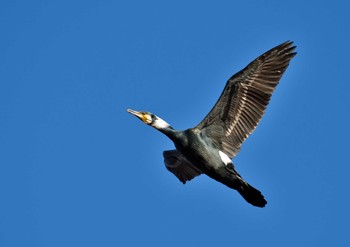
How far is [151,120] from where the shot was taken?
12.9 m

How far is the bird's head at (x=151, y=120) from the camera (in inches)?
500

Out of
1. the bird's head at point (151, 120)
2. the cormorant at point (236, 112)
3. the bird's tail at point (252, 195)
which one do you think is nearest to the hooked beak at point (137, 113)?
the bird's head at point (151, 120)

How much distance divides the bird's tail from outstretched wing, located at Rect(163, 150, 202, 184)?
2697 mm

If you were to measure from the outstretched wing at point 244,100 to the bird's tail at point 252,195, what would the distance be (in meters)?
0.97

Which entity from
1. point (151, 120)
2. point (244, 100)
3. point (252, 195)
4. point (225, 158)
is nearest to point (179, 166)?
point (151, 120)

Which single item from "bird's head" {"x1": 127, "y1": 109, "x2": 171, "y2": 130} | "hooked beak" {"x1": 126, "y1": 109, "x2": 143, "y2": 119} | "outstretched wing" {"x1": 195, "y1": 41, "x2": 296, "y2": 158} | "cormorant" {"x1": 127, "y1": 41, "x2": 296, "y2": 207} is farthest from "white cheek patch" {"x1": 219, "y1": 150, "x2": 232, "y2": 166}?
"hooked beak" {"x1": 126, "y1": 109, "x2": 143, "y2": 119}

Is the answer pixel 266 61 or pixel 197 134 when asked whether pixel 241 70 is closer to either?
pixel 266 61

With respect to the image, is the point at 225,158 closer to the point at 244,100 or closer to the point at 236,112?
the point at 236,112

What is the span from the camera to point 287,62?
40.9 feet

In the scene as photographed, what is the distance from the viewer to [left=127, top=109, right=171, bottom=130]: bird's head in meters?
12.7

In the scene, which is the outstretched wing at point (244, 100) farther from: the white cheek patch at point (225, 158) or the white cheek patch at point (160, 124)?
the white cheek patch at point (160, 124)

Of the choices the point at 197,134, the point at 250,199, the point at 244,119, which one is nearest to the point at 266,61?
the point at 244,119

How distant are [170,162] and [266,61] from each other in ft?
12.5

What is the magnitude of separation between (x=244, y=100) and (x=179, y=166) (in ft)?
9.84
